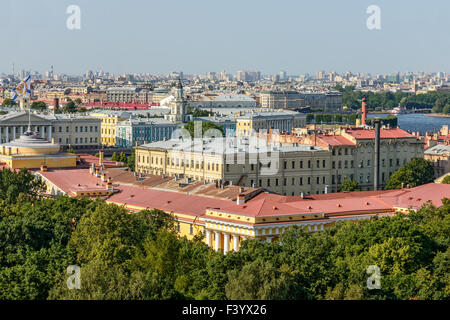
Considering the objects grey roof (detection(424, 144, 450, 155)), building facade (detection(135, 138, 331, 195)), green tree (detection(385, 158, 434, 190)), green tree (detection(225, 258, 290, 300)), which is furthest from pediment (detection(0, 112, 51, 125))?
green tree (detection(225, 258, 290, 300))

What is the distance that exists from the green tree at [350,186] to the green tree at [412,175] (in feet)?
5.72

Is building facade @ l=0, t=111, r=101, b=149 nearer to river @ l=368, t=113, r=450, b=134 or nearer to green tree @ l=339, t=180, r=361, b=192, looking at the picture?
green tree @ l=339, t=180, r=361, b=192

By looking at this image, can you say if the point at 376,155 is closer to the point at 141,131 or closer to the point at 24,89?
the point at 24,89

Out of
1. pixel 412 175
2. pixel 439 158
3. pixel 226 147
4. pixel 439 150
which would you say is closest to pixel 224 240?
pixel 226 147

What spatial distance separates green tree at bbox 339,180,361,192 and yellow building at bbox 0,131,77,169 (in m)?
10.9

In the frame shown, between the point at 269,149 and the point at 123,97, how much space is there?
98228 mm

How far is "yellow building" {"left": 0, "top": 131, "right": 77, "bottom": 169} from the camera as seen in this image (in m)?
38.0

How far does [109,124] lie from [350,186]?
35283 mm

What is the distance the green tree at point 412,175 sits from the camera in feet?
139

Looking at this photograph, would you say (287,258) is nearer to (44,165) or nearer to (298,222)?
(298,222)

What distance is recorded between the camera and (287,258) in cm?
2108
